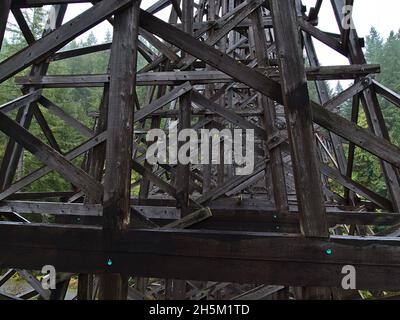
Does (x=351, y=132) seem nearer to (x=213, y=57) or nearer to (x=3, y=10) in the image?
(x=213, y=57)

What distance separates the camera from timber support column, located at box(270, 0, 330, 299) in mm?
1939

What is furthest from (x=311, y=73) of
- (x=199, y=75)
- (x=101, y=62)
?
(x=101, y=62)

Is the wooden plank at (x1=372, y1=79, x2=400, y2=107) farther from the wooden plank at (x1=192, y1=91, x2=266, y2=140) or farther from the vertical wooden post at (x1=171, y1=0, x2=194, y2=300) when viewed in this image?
the vertical wooden post at (x1=171, y1=0, x2=194, y2=300)

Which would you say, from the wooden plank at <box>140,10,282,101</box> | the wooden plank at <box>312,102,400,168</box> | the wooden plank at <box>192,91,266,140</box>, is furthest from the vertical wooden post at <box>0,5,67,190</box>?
the wooden plank at <box>312,102,400,168</box>

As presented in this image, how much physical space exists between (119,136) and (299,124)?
1.17 m

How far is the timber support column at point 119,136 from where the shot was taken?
2.13 m

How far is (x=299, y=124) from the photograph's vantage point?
1.96 m

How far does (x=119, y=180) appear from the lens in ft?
6.96

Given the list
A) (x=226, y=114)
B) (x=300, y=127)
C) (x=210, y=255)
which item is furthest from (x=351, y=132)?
(x=226, y=114)

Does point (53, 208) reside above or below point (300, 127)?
above

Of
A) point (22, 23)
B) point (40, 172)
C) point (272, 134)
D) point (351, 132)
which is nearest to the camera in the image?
point (351, 132)

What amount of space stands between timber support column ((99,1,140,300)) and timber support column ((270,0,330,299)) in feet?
3.28

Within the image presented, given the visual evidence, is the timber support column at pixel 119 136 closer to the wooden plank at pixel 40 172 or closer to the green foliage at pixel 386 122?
the wooden plank at pixel 40 172
